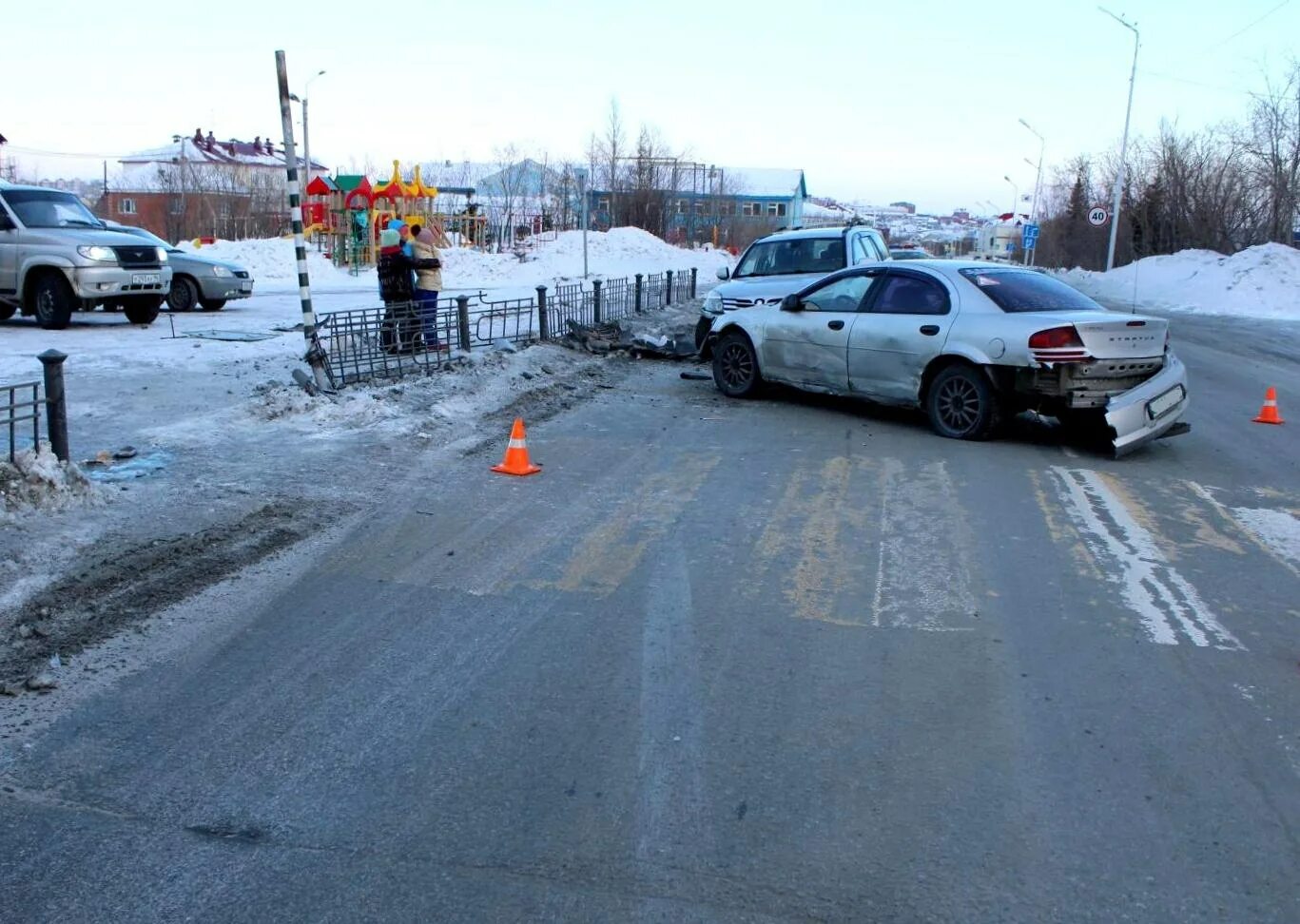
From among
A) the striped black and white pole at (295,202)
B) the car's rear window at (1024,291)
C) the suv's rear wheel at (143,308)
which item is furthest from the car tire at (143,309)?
the car's rear window at (1024,291)

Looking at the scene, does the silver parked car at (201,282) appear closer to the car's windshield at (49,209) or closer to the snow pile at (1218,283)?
the car's windshield at (49,209)

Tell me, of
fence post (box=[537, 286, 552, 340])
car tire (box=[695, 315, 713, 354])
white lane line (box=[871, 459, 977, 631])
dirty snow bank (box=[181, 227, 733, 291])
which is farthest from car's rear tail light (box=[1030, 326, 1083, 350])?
dirty snow bank (box=[181, 227, 733, 291])

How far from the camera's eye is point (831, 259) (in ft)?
49.4

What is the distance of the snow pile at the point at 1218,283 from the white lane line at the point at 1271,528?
26952 millimetres

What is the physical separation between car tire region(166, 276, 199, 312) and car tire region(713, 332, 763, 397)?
12.1 m

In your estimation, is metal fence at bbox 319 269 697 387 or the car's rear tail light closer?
the car's rear tail light

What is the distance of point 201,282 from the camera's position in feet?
65.3

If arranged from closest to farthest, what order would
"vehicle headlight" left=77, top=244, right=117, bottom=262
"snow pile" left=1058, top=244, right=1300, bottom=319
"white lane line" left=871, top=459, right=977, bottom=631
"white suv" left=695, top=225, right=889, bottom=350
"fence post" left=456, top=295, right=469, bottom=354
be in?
"white lane line" left=871, top=459, right=977, bottom=631 → "fence post" left=456, top=295, right=469, bottom=354 → "white suv" left=695, top=225, right=889, bottom=350 → "vehicle headlight" left=77, top=244, right=117, bottom=262 → "snow pile" left=1058, top=244, right=1300, bottom=319

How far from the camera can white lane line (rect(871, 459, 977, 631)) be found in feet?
17.5

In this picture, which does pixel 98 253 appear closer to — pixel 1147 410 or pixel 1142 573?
pixel 1147 410

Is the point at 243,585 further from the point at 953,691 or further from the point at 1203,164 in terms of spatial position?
the point at 1203,164

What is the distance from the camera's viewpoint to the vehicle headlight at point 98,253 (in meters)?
15.5

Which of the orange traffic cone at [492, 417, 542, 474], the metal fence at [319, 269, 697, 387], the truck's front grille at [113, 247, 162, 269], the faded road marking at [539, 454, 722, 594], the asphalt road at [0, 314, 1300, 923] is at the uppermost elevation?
the truck's front grille at [113, 247, 162, 269]

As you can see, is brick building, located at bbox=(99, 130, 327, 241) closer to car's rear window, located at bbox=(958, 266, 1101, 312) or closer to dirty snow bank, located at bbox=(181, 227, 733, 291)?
dirty snow bank, located at bbox=(181, 227, 733, 291)
